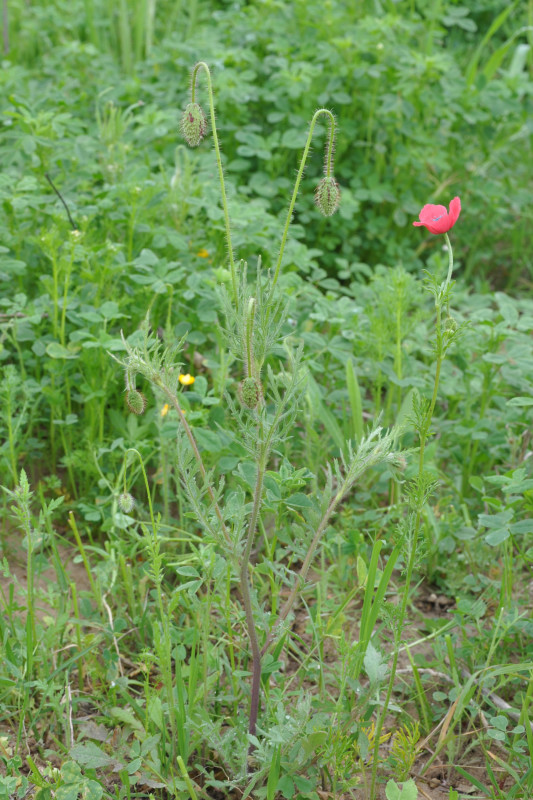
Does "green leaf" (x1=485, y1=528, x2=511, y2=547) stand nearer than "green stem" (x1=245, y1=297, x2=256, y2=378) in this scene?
No

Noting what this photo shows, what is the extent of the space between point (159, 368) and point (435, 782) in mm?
1009

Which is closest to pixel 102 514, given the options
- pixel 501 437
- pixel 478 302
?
pixel 501 437

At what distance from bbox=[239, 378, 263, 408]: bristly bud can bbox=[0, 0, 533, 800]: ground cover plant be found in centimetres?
5

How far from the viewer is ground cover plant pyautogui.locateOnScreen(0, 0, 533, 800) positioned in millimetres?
1470

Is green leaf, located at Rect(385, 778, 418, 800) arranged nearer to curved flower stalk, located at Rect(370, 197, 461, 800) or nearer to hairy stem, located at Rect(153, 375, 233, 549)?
curved flower stalk, located at Rect(370, 197, 461, 800)

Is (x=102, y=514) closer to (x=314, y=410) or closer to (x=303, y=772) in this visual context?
(x=314, y=410)

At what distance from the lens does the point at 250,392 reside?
1285 millimetres

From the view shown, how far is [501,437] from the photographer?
2232 mm

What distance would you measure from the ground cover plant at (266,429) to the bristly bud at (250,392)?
51 millimetres

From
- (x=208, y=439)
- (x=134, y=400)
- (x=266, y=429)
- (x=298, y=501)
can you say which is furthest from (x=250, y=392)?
(x=208, y=439)

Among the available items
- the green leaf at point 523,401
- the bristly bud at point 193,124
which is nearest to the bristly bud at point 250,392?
the bristly bud at point 193,124

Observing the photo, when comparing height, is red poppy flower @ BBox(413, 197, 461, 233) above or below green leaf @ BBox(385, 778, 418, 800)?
above

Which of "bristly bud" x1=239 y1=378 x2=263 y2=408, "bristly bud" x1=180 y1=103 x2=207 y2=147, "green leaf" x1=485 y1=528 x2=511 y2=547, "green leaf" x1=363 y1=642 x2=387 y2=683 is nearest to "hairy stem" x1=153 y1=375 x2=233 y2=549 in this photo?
"bristly bud" x1=239 y1=378 x2=263 y2=408

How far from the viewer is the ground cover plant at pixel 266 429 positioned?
1470 mm
